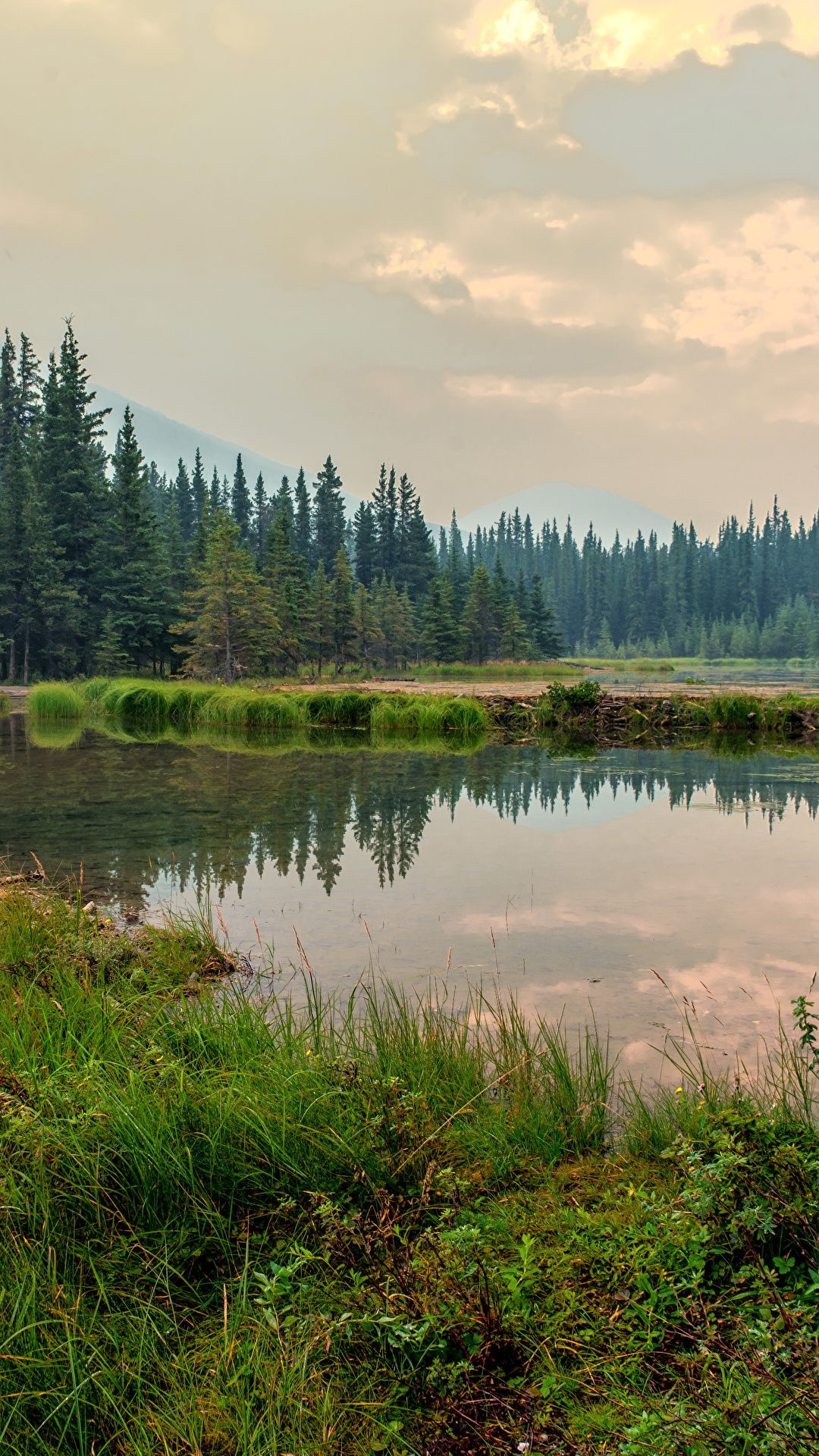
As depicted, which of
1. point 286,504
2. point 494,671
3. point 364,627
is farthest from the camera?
point 286,504

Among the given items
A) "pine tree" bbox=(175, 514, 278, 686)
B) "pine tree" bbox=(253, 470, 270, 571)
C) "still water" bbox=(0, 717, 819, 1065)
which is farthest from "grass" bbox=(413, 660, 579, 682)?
"still water" bbox=(0, 717, 819, 1065)

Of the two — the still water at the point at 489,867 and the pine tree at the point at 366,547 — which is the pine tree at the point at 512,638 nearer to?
the pine tree at the point at 366,547

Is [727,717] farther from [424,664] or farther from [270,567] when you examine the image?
[424,664]

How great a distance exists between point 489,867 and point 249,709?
17.2m

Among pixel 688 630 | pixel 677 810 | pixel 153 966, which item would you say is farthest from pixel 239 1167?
pixel 688 630

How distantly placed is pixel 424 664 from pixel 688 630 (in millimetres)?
51093

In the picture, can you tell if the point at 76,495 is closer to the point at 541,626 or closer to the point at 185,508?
the point at 541,626

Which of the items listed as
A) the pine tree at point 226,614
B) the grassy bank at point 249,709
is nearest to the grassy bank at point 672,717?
the grassy bank at point 249,709

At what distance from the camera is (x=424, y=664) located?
2621 inches

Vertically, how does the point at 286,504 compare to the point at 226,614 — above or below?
above

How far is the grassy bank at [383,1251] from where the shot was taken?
226 centimetres

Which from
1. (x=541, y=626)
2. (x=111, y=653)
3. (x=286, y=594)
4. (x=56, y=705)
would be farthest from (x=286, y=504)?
(x=56, y=705)

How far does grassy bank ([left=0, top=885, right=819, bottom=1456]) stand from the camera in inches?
88.9

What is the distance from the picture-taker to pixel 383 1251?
273 centimetres
